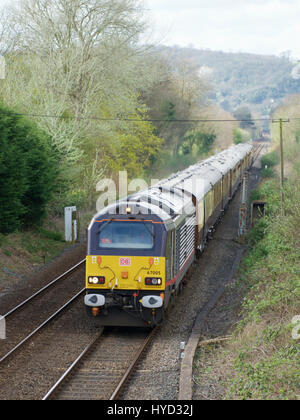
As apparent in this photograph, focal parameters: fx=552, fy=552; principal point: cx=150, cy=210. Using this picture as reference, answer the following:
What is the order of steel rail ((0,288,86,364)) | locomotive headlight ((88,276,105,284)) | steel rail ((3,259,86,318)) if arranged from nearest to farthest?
steel rail ((0,288,86,364)), locomotive headlight ((88,276,105,284)), steel rail ((3,259,86,318))

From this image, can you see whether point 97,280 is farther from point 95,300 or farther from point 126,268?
point 126,268

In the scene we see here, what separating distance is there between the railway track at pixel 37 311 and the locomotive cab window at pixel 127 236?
276 cm

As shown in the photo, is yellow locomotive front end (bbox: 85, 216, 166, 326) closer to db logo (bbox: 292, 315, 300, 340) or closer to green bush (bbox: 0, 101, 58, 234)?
db logo (bbox: 292, 315, 300, 340)

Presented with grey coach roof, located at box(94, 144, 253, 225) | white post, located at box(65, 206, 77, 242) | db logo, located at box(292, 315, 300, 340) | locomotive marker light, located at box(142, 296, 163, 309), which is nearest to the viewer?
db logo, located at box(292, 315, 300, 340)

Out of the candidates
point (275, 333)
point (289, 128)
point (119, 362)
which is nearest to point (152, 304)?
point (119, 362)

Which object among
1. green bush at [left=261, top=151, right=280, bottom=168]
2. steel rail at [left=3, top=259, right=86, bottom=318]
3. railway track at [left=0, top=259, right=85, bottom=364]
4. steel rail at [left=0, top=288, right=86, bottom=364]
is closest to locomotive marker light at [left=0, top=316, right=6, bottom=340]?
railway track at [left=0, top=259, right=85, bottom=364]

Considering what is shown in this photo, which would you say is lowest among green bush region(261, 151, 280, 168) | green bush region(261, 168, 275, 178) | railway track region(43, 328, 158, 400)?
railway track region(43, 328, 158, 400)

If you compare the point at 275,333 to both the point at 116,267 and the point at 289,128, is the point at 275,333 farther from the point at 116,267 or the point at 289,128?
the point at 289,128

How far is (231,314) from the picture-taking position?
46.8ft

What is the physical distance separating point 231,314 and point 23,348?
5.43 meters

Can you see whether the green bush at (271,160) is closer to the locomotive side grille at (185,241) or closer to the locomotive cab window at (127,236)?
the locomotive side grille at (185,241)

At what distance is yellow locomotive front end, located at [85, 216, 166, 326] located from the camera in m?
12.0

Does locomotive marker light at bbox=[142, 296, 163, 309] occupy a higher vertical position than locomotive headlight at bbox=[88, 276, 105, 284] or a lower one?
lower

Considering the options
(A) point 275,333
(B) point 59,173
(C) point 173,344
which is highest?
(B) point 59,173
